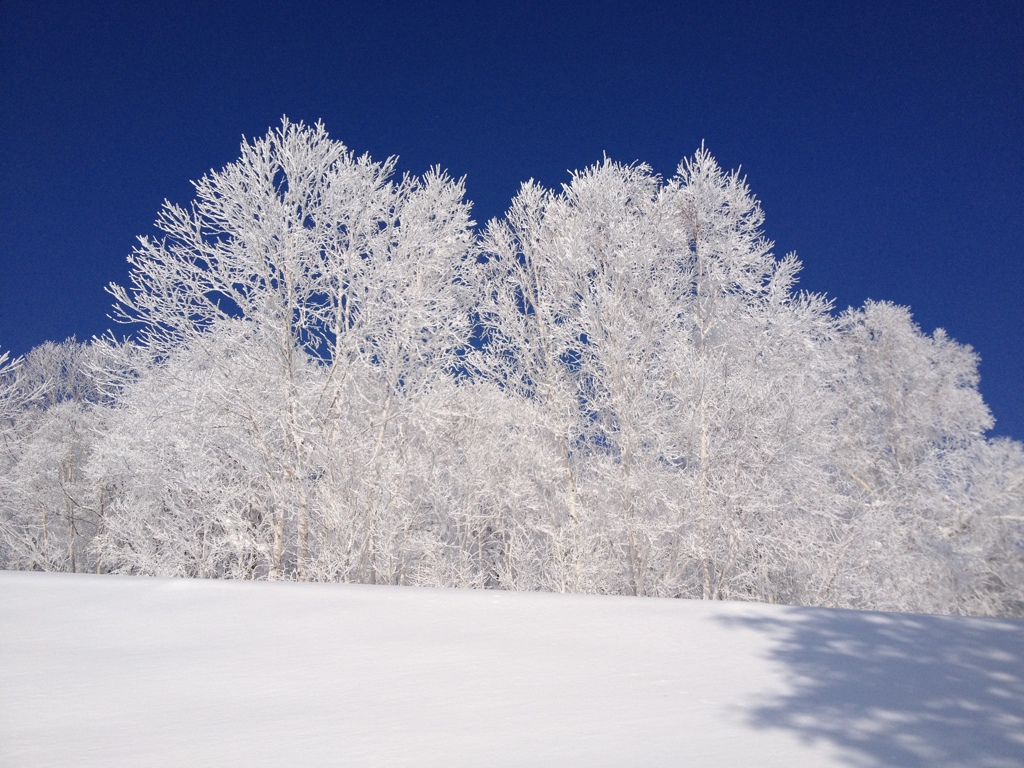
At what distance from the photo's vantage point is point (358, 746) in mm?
2064

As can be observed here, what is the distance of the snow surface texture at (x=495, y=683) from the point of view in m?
2.04

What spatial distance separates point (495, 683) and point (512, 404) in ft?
28.5

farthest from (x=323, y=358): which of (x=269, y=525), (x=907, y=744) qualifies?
(x=907, y=744)

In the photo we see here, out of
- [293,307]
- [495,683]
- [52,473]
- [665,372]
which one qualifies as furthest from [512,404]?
[52,473]

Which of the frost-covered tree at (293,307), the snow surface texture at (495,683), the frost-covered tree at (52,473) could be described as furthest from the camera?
the frost-covered tree at (52,473)

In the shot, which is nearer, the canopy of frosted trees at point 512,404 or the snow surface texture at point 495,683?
the snow surface texture at point 495,683

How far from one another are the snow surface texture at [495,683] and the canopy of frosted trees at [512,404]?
18.6 feet

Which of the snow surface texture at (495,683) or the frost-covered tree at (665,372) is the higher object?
the frost-covered tree at (665,372)

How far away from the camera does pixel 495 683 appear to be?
2680 mm

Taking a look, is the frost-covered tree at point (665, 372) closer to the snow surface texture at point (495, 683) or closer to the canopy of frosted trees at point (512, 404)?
the canopy of frosted trees at point (512, 404)

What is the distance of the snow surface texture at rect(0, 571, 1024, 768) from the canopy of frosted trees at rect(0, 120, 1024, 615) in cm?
568

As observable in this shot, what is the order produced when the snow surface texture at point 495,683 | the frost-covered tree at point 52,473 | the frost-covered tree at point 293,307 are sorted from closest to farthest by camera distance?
the snow surface texture at point 495,683 → the frost-covered tree at point 293,307 → the frost-covered tree at point 52,473

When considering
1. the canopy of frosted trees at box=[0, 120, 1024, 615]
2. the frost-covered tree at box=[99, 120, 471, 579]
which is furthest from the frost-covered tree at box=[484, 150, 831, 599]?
the frost-covered tree at box=[99, 120, 471, 579]

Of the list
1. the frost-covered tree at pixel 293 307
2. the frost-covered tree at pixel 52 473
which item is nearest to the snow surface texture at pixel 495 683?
the frost-covered tree at pixel 293 307
